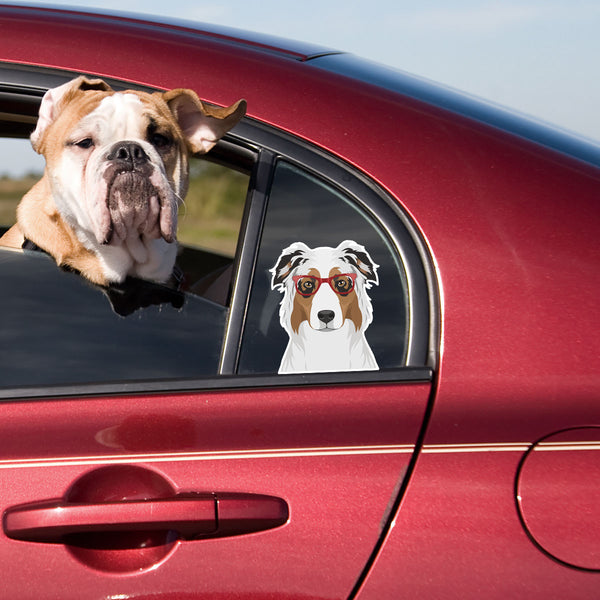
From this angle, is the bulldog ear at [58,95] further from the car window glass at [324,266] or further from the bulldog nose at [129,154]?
the car window glass at [324,266]

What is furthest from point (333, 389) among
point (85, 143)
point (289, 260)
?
point (85, 143)

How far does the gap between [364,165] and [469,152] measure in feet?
0.61

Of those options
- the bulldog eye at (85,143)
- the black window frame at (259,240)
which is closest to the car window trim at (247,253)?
the black window frame at (259,240)

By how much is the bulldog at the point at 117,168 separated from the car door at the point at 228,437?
0.49 ft

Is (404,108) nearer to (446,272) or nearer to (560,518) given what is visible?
(446,272)

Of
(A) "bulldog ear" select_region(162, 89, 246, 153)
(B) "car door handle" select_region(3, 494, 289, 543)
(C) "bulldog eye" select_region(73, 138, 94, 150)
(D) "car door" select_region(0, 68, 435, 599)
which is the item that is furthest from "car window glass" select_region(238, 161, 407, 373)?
(C) "bulldog eye" select_region(73, 138, 94, 150)

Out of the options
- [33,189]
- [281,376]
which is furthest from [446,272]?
[33,189]

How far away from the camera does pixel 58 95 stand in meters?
1.53

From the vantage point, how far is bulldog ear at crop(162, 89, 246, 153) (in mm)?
1470

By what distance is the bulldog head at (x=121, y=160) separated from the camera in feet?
4.92

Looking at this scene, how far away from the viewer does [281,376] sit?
136cm

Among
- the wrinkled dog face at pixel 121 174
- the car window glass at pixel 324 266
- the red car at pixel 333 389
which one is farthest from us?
the wrinkled dog face at pixel 121 174

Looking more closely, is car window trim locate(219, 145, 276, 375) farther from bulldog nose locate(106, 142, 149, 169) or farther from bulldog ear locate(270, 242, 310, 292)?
bulldog nose locate(106, 142, 149, 169)

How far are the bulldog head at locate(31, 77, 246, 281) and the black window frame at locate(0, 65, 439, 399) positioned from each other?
0.04 metres
